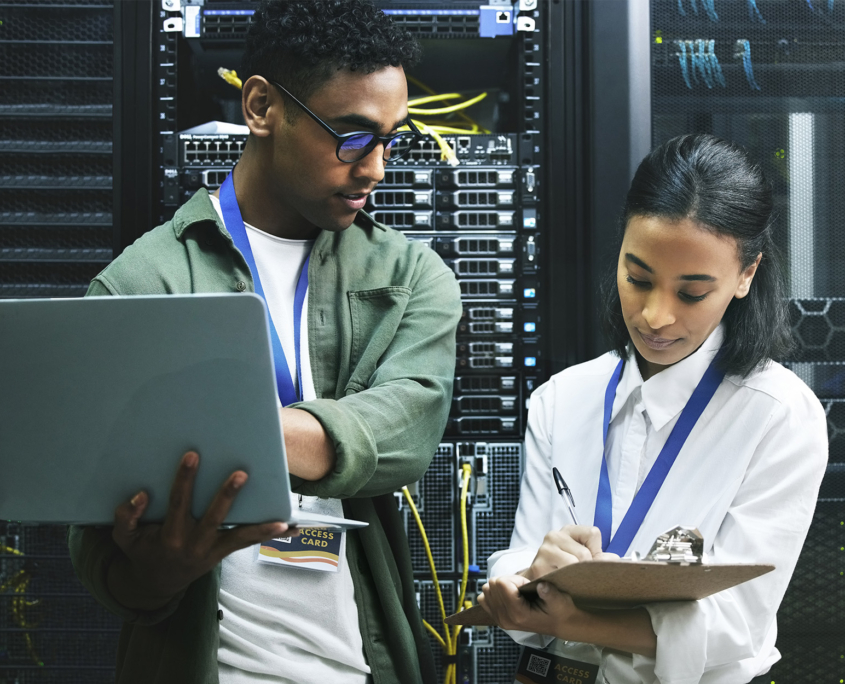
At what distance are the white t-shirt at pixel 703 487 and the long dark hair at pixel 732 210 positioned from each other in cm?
5

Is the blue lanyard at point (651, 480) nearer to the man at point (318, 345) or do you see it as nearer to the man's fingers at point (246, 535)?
the man at point (318, 345)

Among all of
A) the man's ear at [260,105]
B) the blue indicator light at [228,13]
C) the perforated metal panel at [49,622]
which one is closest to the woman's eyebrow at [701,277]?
the man's ear at [260,105]

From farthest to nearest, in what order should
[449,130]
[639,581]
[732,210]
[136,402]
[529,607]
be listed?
[449,130]
[732,210]
[529,607]
[639,581]
[136,402]

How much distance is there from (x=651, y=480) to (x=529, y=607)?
0.30 meters

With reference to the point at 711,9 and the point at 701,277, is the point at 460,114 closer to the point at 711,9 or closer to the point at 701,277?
the point at 711,9

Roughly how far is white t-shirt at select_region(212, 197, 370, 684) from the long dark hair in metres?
0.71

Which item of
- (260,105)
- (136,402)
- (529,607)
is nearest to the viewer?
(136,402)

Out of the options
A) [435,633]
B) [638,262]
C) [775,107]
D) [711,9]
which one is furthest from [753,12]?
[435,633]

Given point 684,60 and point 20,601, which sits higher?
point 684,60

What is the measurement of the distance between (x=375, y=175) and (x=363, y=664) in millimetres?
780

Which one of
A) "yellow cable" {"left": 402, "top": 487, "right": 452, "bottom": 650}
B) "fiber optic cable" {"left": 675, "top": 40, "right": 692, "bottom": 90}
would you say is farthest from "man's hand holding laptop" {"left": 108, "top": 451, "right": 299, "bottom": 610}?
"fiber optic cable" {"left": 675, "top": 40, "right": 692, "bottom": 90}

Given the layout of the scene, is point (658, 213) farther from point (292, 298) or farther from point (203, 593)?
point (203, 593)

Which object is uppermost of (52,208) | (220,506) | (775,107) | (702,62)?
(702,62)

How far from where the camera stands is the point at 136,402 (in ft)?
2.83
